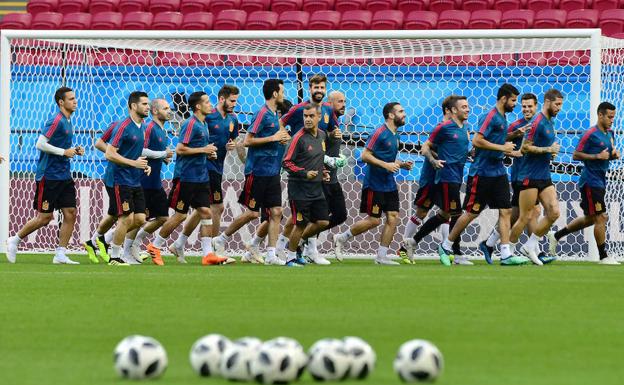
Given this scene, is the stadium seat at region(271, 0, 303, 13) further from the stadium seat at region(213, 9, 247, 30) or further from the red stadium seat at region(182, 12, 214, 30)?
the red stadium seat at region(182, 12, 214, 30)

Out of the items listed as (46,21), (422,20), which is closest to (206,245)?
(422,20)

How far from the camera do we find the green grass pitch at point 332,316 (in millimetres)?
6048

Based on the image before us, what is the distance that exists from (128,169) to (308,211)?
202 cm

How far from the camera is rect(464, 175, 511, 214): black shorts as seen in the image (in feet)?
48.1

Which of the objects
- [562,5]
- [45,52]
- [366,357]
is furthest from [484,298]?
[562,5]

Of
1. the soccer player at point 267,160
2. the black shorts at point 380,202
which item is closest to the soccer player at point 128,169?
the soccer player at point 267,160

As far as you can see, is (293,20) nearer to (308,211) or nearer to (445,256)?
(445,256)

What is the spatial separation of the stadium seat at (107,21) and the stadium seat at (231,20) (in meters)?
1.75

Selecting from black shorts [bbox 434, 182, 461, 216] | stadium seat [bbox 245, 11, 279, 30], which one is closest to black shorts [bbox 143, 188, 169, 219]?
black shorts [bbox 434, 182, 461, 216]

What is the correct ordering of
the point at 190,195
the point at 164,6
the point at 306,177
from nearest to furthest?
the point at 306,177, the point at 190,195, the point at 164,6

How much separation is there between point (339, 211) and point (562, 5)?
8.83 m

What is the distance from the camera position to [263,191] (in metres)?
14.9

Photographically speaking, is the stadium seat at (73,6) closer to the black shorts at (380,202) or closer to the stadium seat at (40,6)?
the stadium seat at (40,6)

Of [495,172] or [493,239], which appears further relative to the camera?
[493,239]
